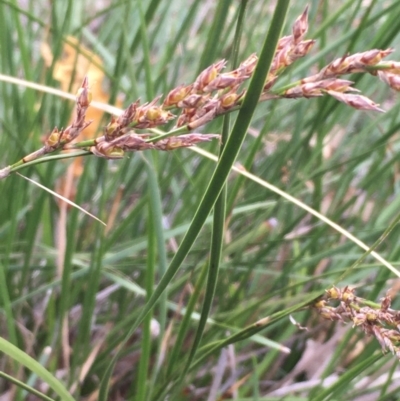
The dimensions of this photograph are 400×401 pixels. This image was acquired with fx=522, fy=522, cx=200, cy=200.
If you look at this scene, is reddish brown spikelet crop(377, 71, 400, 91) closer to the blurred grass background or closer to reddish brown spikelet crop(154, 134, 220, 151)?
reddish brown spikelet crop(154, 134, 220, 151)

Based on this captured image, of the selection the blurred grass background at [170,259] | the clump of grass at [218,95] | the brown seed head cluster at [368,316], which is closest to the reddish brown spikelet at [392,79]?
the clump of grass at [218,95]

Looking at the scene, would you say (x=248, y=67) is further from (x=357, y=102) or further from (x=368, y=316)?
(x=368, y=316)

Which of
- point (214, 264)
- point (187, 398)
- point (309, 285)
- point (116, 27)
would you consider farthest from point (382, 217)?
point (116, 27)

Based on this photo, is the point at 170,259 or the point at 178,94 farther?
the point at 170,259

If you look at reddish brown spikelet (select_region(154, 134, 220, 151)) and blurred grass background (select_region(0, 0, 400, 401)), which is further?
blurred grass background (select_region(0, 0, 400, 401))

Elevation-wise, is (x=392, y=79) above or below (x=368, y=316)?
above

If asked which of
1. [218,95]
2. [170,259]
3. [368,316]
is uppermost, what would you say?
[218,95]

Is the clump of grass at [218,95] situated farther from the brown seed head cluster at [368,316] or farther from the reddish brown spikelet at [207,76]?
the brown seed head cluster at [368,316]

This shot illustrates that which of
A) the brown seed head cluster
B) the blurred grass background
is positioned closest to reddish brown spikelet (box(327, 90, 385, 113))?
the brown seed head cluster

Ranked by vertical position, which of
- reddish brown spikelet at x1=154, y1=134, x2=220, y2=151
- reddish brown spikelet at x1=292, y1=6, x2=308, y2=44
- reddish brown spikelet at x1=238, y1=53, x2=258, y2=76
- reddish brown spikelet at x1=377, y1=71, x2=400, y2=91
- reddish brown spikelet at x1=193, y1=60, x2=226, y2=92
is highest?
reddish brown spikelet at x1=292, y1=6, x2=308, y2=44

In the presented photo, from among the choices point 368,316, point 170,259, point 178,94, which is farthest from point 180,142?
point 170,259

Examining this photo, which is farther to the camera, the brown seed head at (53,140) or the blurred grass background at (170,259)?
the blurred grass background at (170,259)

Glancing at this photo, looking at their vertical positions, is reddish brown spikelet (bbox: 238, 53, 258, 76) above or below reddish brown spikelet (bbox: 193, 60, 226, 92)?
above
